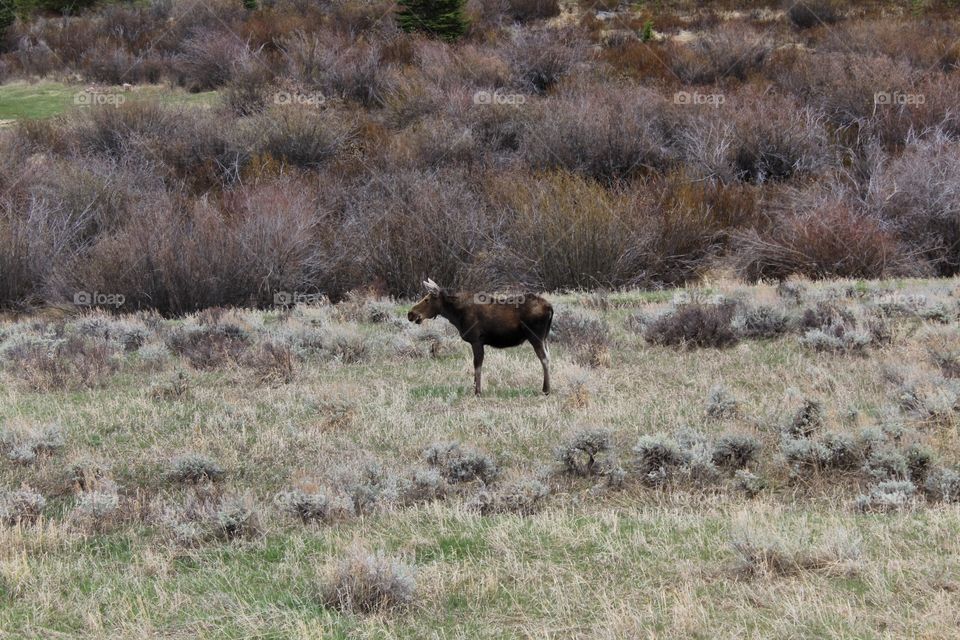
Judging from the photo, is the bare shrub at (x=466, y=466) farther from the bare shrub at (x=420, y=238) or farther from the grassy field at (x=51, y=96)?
the grassy field at (x=51, y=96)

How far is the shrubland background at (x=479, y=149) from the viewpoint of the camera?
22.1 metres

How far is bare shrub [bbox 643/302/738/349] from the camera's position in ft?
42.1

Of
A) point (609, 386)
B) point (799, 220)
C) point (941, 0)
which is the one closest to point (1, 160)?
point (799, 220)

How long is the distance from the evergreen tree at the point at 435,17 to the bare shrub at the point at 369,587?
36440mm

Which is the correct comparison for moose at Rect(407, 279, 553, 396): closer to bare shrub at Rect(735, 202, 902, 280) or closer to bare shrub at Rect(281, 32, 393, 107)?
bare shrub at Rect(735, 202, 902, 280)

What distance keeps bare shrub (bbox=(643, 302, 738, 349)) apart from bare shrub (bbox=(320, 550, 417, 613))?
789cm

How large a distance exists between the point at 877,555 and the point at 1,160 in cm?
2852

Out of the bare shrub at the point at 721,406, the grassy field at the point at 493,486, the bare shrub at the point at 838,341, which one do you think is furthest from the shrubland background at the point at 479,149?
the bare shrub at the point at 721,406

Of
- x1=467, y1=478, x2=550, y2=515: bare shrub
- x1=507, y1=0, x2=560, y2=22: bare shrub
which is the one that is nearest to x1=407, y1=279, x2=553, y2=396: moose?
x1=467, y1=478, x2=550, y2=515: bare shrub

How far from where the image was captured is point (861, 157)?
2942 cm

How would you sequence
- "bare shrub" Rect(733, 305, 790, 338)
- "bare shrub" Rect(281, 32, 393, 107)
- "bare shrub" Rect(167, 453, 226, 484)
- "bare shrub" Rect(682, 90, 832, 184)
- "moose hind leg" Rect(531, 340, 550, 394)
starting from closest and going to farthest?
"bare shrub" Rect(167, 453, 226, 484)
"moose hind leg" Rect(531, 340, 550, 394)
"bare shrub" Rect(733, 305, 790, 338)
"bare shrub" Rect(682, 90, 832, 184)
"bare shrub" Rect(281, 32, 393, 107)

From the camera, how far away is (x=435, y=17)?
132 feet

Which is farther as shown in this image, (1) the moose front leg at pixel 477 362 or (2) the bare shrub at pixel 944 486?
(1) the moose front leg at pixel 477 362

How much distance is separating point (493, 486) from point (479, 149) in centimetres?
2496
